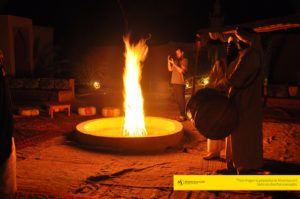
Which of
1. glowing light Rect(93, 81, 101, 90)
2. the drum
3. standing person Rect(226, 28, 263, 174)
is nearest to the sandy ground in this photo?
standing person Rect(226, 28, 263, 174)

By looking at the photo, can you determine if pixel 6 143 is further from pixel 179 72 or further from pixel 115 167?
pixel 179 72

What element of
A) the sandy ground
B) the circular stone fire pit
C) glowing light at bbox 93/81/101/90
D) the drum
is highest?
the drum

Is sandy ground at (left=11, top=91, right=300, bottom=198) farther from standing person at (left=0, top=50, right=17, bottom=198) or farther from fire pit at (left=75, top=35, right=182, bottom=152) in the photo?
standing person at (left=0, top=50, right=17, bottom=198)

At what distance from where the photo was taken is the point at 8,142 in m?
3.74

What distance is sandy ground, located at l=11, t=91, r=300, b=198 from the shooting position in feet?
16.3

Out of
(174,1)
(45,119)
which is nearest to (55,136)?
(45,119)

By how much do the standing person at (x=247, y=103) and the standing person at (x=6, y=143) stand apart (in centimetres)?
331

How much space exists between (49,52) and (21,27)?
3.55m

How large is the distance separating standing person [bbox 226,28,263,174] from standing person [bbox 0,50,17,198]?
Result: 331 centimetres

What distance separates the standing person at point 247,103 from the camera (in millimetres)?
5270

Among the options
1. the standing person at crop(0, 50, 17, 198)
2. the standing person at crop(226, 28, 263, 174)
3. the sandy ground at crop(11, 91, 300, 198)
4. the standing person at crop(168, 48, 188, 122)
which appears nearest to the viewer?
the standing person at crop(0, 50, 17, 198)

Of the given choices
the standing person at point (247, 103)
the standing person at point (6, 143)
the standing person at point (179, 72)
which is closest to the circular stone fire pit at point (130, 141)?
the standing person at point (179, 72)

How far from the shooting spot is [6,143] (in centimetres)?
372

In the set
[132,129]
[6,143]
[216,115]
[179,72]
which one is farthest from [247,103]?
[179,72]
